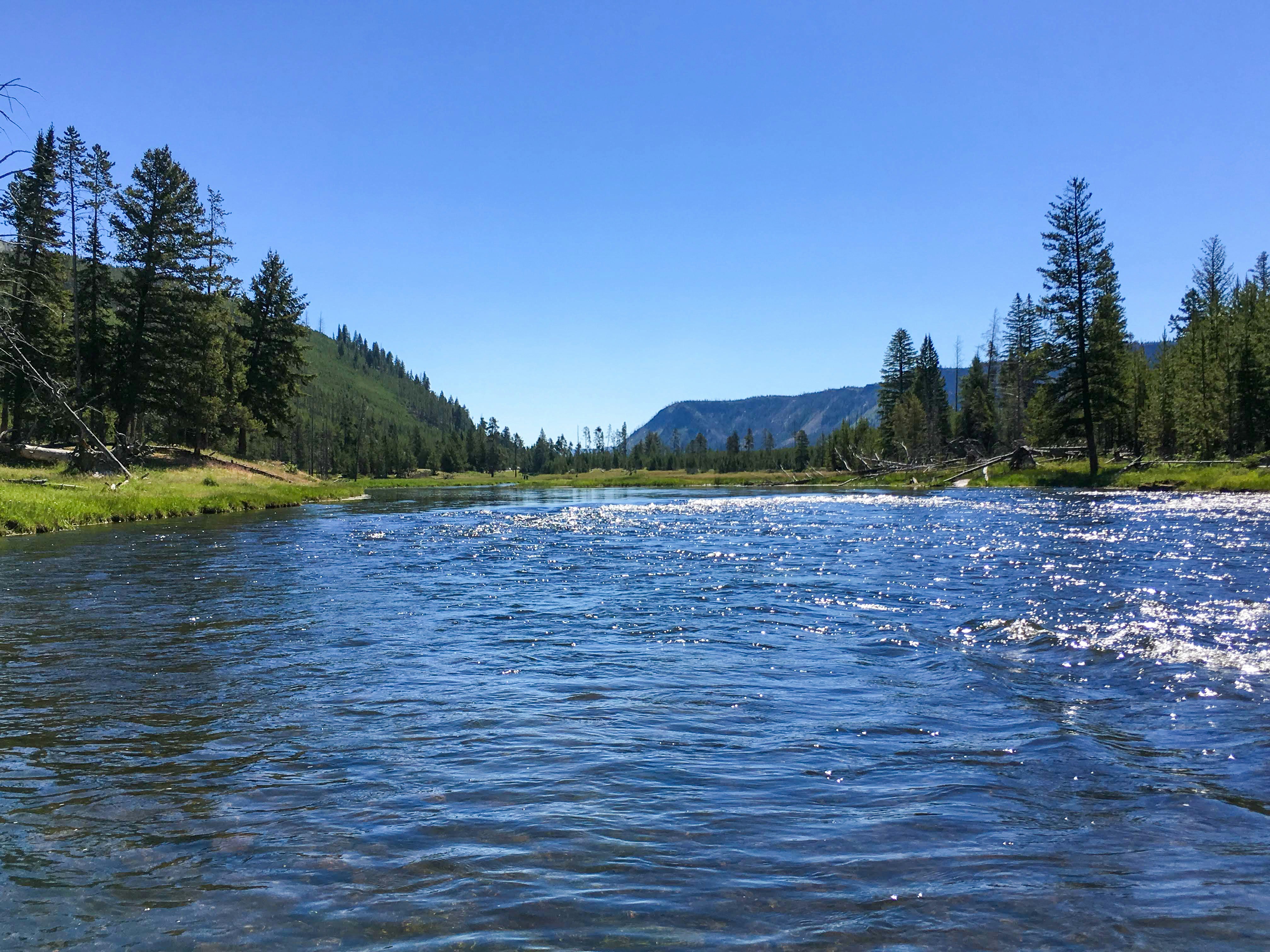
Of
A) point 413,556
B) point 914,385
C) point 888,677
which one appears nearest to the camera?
point 888,677

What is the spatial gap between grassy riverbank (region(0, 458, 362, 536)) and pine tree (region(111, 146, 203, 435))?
4978 millimetres

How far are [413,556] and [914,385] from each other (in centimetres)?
10464

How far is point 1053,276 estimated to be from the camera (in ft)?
160

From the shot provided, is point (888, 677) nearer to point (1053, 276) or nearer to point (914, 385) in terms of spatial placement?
point (1053, 276)

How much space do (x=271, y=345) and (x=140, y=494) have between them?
32909mm

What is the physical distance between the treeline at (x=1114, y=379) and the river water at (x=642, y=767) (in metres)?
38.9

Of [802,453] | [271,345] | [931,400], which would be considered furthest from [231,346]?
[802,453]

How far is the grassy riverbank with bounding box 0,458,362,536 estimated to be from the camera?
89.1 feet

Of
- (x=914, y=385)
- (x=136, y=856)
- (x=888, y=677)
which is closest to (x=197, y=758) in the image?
(x=136, y=856)

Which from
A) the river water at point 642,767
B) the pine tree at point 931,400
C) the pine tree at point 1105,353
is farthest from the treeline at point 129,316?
the pine tree at point 931,400

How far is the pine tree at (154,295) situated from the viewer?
157 ft

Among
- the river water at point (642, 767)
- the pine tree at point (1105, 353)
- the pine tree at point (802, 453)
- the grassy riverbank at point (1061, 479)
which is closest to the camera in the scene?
the river water at point (642, 767)

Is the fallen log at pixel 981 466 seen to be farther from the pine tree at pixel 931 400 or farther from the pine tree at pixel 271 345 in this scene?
the pine tree at pixel 271 345

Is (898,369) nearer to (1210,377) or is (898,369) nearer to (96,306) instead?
(1210,377)
